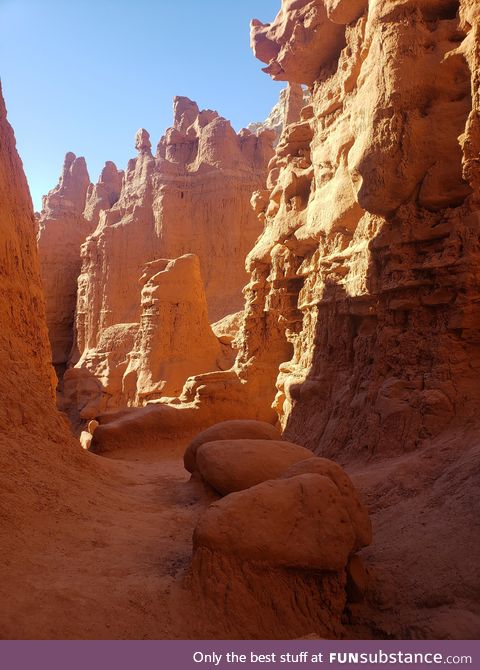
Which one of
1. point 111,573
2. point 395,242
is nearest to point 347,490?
point 111,573

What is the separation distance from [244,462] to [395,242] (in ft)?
10.6

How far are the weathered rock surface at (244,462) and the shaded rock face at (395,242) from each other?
4.44 ft

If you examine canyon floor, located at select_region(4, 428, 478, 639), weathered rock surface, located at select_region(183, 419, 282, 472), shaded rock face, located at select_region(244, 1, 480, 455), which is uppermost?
shaded rock face, located at select_region(244, 1, 480, 455)

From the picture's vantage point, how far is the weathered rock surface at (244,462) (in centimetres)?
474

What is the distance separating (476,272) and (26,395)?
457 centimetres

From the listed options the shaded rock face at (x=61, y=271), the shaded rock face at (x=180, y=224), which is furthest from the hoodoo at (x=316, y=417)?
the shaded rock face at (x=61, y=271)

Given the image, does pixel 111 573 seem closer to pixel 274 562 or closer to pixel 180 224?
pixel 274 562

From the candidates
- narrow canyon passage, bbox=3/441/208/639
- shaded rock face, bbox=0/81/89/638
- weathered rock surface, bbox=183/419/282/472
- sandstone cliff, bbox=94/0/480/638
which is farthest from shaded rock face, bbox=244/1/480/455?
shaded rock face, bbox=0/81/89/638

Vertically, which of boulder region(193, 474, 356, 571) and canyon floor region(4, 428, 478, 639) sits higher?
boulder region(193, 474, 356, 571)

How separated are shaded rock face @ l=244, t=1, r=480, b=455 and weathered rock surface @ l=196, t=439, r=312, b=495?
135 cm

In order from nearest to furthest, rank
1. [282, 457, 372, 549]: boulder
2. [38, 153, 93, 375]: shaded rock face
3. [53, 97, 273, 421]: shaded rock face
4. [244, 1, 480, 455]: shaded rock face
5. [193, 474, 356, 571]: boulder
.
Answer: [193, 474, 356, 571]: boulder → [282, 457, 372, 549]: boulder → [244, 1, 480, 455]: shaded rock face → [53, 97, 273, 421]: shaded rock face → [38, 153, 93, 375]: shaded rock face

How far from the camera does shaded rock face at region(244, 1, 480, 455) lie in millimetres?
5410

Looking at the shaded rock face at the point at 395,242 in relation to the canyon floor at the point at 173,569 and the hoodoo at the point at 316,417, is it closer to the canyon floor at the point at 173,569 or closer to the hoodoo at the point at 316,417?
the hoodoo at the point at 316,417

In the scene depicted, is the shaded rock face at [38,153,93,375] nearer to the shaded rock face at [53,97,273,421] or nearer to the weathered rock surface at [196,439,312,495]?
the shaded rock face at [53,97,273,421]
